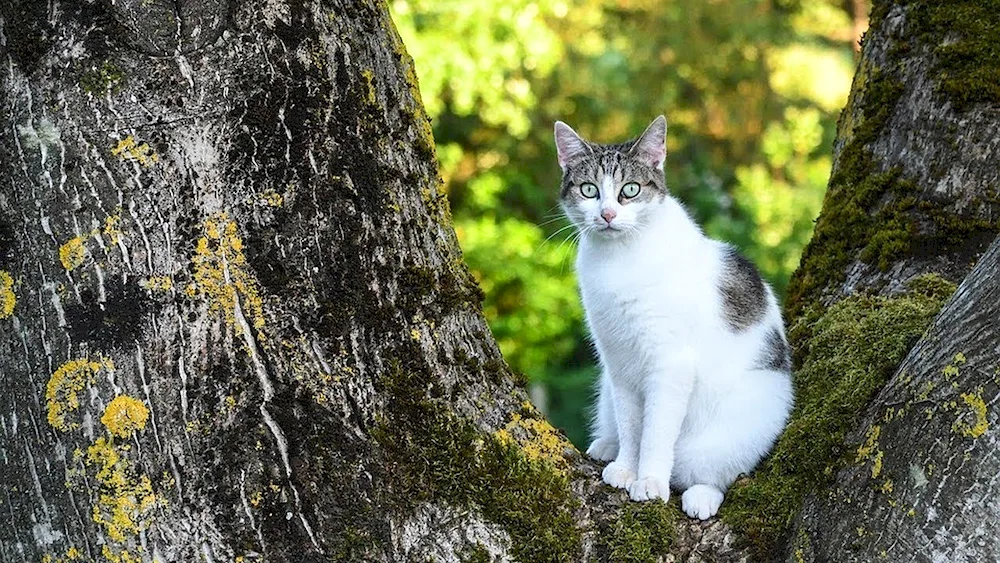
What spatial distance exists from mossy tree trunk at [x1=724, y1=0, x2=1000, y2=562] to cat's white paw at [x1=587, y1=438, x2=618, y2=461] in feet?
2.28

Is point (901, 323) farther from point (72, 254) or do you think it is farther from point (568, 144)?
point (72, 254)

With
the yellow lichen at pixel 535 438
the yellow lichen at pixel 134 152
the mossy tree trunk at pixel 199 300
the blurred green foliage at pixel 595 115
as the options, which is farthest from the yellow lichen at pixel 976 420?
the blurred green foliage at pixel 595 115

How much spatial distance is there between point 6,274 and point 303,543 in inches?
36.1

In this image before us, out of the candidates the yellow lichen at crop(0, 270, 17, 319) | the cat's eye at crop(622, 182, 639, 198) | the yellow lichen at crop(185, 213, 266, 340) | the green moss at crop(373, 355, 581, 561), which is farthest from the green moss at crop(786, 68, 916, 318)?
the yellow lichen at crop(0, 270, 17, 319)

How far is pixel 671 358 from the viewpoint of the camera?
3.28m

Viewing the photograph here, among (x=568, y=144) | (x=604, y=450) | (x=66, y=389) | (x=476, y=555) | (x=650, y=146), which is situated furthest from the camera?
(x=568, y=144)

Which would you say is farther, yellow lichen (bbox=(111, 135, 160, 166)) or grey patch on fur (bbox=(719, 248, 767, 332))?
grey patch on fur (bbox=(719, 248, 767, 332))

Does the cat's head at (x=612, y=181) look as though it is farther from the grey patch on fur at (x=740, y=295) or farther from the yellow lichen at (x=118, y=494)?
the yellow lichen at (x=118, y=494)

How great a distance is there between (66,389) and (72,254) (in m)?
0.30

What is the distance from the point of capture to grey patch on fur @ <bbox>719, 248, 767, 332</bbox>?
11.1ft

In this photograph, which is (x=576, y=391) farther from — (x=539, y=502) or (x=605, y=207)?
(x=539, y=502)

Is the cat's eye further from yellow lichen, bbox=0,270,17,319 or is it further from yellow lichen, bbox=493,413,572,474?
yellow lichen, bbox=0,270,17,319

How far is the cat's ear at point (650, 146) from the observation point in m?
3.70

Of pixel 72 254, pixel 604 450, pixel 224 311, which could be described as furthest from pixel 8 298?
pixel 604 450
